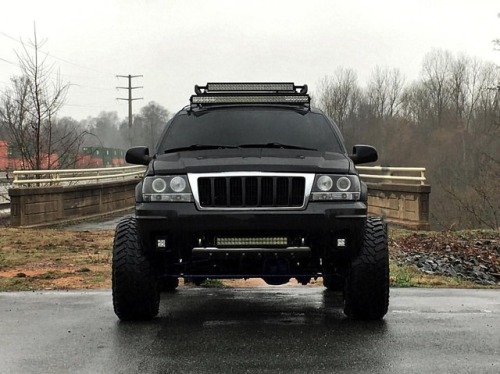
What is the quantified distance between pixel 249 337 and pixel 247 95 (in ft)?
8.75

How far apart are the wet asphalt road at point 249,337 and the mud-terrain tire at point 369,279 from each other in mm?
142

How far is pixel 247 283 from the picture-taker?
910 cm

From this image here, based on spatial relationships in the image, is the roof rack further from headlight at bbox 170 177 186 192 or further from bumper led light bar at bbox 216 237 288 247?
bumper led light bar at bbox 216 237 288 247

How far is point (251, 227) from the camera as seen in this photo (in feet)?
15.6

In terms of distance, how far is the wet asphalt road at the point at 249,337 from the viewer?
400 centimetres

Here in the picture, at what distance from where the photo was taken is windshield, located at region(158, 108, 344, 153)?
19.2ft

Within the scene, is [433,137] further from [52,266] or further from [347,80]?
[52,266]

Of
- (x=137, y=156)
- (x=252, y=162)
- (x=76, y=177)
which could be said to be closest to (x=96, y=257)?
(x=137, y=156)

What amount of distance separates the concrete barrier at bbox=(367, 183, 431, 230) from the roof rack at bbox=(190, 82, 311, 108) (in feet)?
40.8

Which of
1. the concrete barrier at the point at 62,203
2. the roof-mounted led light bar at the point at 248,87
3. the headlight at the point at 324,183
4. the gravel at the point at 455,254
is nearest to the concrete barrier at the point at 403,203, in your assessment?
the gravel at the point at 455,254

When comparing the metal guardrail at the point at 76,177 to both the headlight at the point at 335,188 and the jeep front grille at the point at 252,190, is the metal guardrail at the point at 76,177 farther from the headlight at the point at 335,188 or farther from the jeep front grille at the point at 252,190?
the jeep front grille at the point at 252,190

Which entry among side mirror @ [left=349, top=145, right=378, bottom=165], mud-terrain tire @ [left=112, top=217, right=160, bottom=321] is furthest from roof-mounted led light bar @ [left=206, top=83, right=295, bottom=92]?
mud-terrain tire @ [left=112, top=217, right=160, bottom=321]

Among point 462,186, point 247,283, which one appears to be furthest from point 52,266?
point 462,186

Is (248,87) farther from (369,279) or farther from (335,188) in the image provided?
(369,279)
